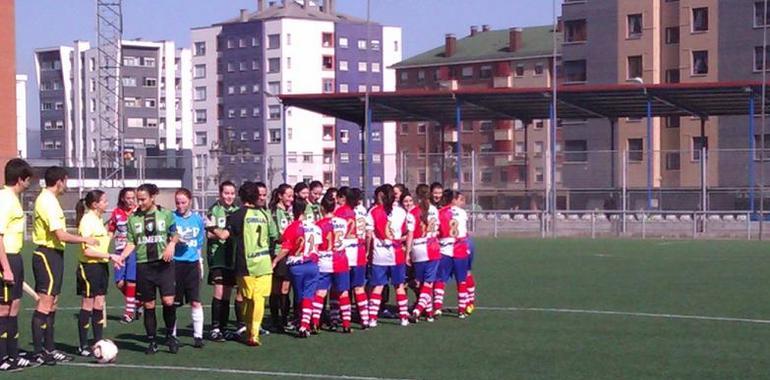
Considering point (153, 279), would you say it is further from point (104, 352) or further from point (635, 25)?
point (635, 25)

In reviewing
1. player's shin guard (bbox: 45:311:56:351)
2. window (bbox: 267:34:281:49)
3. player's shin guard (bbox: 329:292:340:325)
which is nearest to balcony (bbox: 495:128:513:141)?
window (bbox: 267:34:281:49)

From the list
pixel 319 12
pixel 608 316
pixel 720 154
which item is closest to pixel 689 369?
pixel 608 316

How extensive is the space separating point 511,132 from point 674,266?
73638 millimetres

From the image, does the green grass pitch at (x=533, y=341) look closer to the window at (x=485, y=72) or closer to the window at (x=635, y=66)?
the window at (x=635, y=66)

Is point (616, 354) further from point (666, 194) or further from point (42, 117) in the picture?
point (42, 117)

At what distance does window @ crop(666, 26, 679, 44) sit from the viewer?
77831 mm

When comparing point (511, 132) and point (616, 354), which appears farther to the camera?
point (511, 132)

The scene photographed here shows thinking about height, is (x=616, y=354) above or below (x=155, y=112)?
below

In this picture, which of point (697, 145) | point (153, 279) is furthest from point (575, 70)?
point (153, 279)

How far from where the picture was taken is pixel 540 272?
973 inches

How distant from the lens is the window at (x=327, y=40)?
100000 millimetres

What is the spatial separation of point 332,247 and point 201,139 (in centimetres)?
9441

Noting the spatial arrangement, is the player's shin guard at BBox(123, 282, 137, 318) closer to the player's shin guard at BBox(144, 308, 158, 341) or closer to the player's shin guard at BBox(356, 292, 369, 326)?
the player's shin guard at BBox(356, 292, 369, 326)

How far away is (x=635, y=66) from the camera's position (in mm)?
79188
